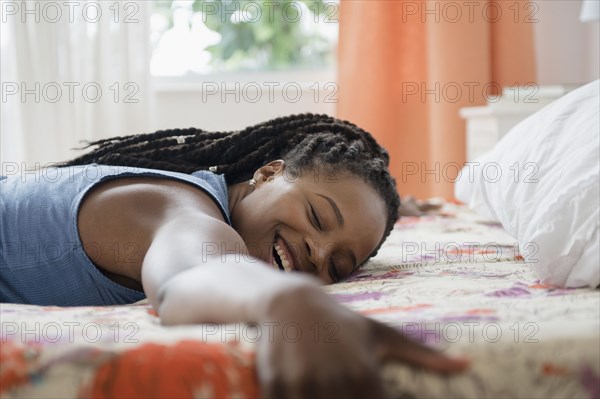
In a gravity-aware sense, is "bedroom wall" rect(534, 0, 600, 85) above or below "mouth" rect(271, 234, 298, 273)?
above

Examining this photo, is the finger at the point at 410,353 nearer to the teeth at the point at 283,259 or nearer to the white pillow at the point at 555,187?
the white pillow at the point at 555,187

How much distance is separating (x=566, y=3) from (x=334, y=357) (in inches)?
112

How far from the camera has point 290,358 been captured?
25.1 inches

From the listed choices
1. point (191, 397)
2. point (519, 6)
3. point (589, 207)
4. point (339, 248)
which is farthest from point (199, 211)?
point (519, 6)

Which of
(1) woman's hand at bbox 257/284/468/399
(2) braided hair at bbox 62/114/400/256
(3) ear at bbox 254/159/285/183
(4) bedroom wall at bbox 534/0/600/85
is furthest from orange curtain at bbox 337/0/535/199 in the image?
(1) woman's hand at bbox 257/284/468/399

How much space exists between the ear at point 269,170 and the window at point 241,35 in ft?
6.94

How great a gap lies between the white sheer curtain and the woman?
4.69ft

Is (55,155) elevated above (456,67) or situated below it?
below

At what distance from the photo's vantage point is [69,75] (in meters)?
2.89

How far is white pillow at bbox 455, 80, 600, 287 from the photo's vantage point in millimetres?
1086

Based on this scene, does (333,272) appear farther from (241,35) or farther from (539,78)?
(241,35)

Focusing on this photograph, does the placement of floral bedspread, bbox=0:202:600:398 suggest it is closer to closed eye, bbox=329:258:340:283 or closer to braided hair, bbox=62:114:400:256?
closed eye, bbox=329:258:340:283

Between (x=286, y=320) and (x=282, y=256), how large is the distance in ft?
1.95

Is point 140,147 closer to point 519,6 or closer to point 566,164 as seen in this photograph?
point 566,164
